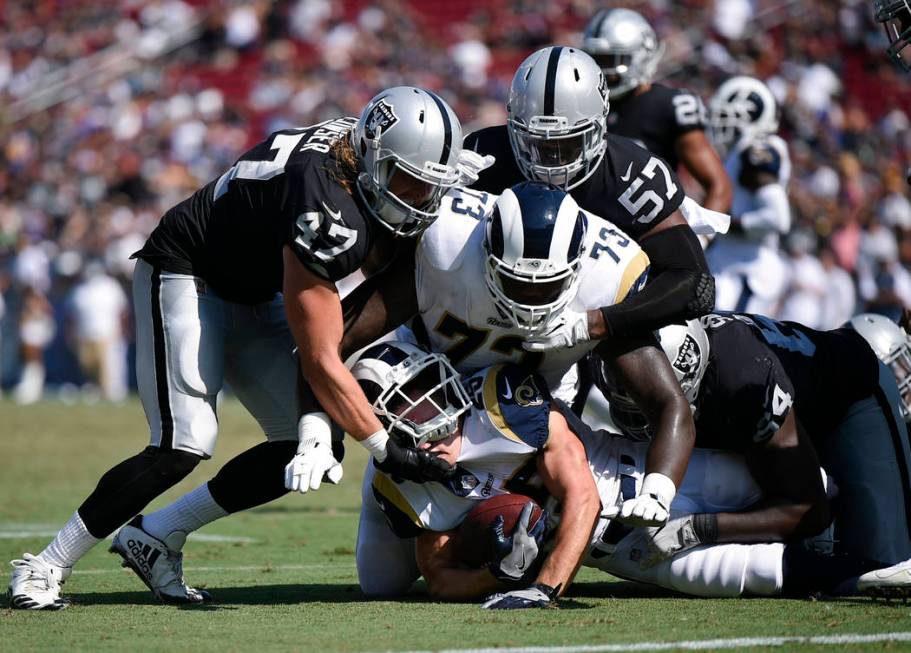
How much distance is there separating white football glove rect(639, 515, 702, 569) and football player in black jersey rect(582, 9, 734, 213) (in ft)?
8.64

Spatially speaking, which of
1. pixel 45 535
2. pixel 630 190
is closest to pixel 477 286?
pixel 630 190

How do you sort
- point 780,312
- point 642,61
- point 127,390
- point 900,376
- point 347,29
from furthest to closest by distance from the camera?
point 347,29
point 127,390
point 780,312
point 642,61
point 900,376

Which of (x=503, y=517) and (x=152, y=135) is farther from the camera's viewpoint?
(x=152, y=135)

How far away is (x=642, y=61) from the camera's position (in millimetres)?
7035

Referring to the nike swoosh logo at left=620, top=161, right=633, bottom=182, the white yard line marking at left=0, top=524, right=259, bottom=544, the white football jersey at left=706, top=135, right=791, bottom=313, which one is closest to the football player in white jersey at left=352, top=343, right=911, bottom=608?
the nike swoosh logo at left=620, top=161, right=633, bottom=182

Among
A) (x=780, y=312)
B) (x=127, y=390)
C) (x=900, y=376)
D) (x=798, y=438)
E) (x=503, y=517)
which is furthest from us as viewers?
(x=127, y=390)

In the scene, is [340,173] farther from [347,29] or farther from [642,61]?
[347,29]

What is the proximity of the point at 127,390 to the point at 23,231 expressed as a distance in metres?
2.79

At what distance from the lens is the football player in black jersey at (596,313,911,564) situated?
470cm

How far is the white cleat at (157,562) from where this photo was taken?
4703 mm

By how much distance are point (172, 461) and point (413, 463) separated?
0.88m

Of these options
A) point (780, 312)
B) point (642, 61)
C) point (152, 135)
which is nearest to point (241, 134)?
point (152, 135)

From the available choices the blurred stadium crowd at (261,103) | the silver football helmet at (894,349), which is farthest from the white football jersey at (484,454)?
the blurred stadium crowd at (261,103)

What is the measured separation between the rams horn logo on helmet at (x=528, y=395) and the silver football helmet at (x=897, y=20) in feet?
5.64
